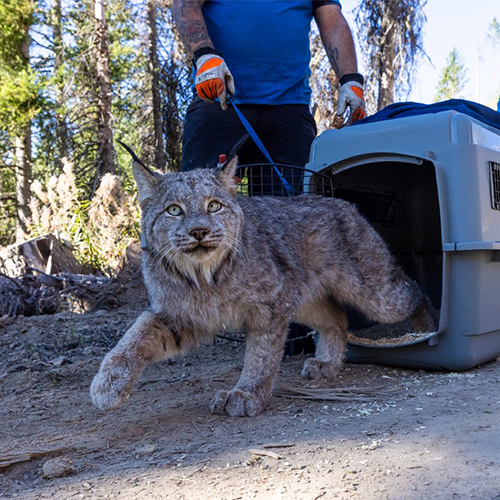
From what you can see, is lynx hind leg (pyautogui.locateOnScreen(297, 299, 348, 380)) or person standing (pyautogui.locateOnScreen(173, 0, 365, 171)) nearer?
lynx hind leg (pyautogui.locateOnScreen(297, 299, 348, 380))

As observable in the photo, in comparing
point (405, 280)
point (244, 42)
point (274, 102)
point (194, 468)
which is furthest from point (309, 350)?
point (194, 468)

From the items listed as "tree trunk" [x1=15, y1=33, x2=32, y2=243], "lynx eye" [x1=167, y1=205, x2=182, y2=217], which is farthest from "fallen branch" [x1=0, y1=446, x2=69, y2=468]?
"tree trunk" [x1=15, y1=33, x2=32, y2=243]

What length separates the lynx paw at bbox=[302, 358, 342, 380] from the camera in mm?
3510

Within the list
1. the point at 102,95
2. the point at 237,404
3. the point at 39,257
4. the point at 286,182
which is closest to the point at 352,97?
the point at 286,182

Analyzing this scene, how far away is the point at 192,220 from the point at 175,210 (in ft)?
0.55

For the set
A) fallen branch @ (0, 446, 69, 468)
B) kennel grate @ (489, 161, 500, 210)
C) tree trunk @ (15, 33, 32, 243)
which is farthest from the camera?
tree trunk @ (15, 33, 32, 243)

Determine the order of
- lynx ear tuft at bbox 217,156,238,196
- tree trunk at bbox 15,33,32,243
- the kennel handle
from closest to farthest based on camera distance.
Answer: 1. lynx ear tuft at bbox 217,156,238,196
2. the kennel handle
3. tree trunk at bbox 15,33,32,243

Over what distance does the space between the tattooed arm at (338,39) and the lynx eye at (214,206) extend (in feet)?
6.28

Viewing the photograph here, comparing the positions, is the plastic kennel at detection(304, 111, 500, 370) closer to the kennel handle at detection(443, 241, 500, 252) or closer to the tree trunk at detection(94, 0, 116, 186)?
the kennel handle at detection(443, 241, 500, 252)

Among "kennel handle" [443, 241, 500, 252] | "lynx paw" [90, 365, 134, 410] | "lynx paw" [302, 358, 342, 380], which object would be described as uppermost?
"kennel handle" [443, 241, 500, 252]

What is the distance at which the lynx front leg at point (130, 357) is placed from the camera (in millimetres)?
2566

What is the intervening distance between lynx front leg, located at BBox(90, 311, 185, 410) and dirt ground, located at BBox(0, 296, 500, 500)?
0.18 metres

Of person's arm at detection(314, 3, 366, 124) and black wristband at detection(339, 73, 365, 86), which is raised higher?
person's arm at detection(314, 3, 366, 124)

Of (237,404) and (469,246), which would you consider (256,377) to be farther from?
(469,246)
